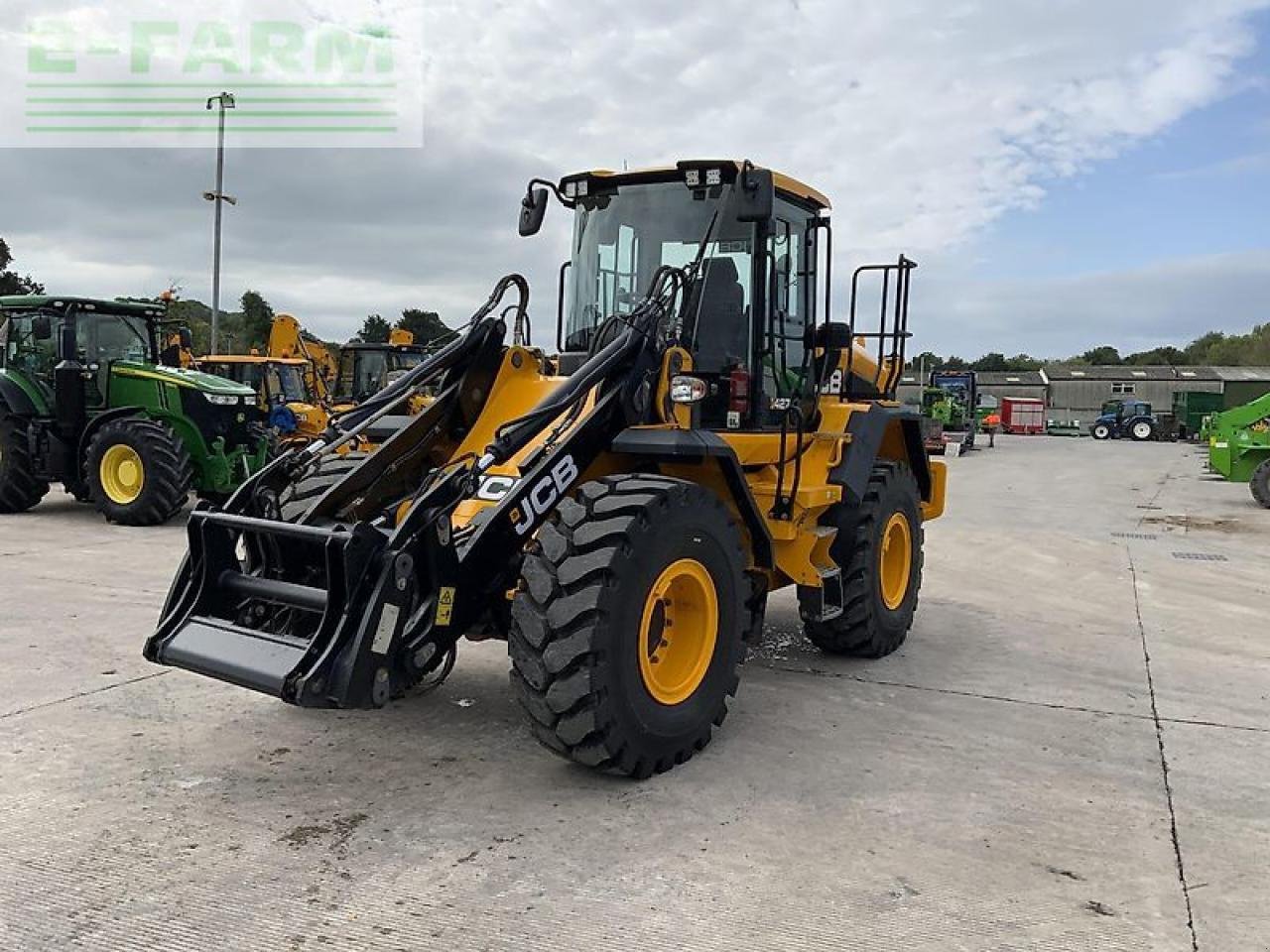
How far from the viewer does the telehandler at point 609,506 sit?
382 cm

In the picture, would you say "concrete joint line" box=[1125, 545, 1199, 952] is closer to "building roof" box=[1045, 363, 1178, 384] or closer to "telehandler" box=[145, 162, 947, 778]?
"telehandler" box=[145, 162, 947, 778]

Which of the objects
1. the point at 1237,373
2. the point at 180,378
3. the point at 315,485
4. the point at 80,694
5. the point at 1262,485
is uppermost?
the point at 1237,373

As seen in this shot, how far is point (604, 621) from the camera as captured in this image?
12.5 feet

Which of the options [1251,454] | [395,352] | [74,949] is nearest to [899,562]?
[74,949]

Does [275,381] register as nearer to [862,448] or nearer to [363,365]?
[363,365]

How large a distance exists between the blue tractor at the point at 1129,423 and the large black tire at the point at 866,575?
46.8m

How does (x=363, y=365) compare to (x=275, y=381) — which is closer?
(x=275, y=381)

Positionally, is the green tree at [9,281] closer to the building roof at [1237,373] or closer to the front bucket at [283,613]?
the front bucket at [283,613]

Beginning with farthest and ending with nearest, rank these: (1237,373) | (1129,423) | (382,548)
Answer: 1. (1237,373)
2. (1129,423)
3. (382,548)

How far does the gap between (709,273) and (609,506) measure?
1.77 meters

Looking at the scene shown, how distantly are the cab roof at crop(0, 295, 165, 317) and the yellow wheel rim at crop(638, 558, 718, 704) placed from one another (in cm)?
1025

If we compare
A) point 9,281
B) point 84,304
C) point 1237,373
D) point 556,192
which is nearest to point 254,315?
point 9,281

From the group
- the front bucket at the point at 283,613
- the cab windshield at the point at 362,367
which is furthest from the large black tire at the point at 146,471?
the cab windshield at the point at 362,367

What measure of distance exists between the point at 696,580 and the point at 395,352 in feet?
53.0
